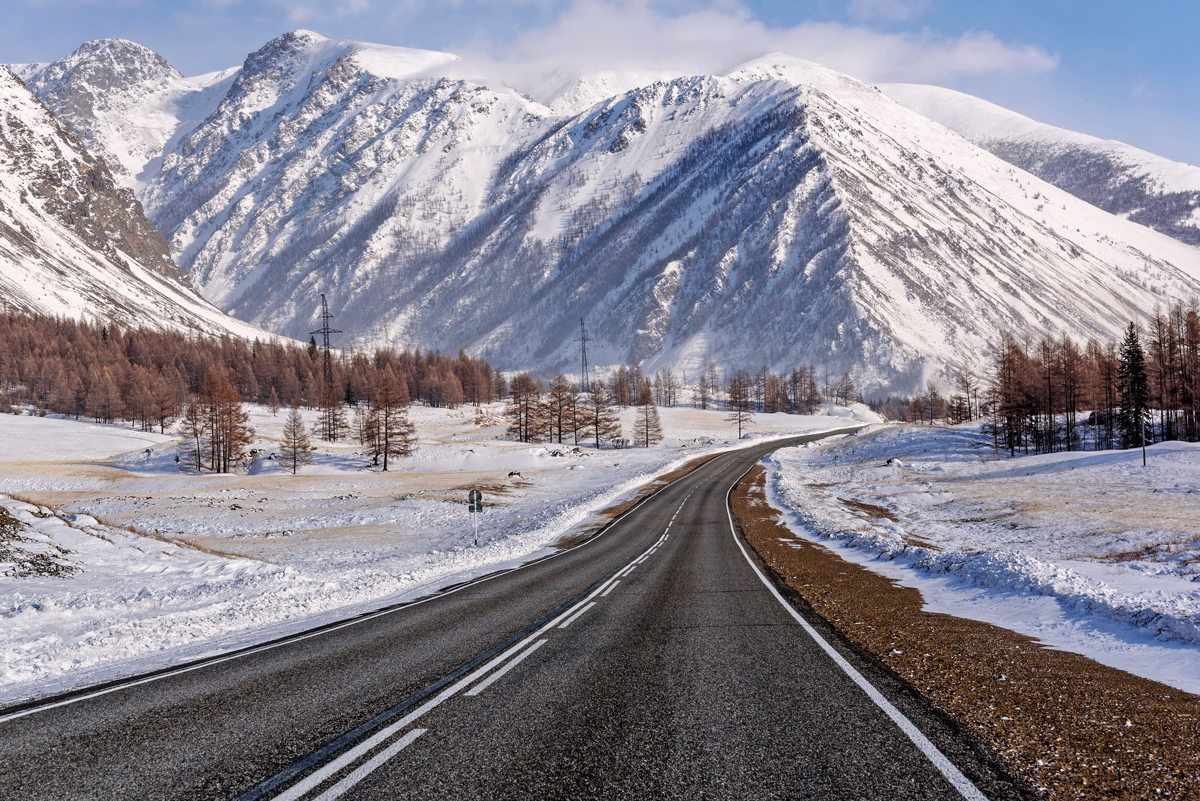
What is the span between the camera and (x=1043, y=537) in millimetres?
25281

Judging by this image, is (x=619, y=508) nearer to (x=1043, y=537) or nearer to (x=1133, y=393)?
(x=1043, y=537)

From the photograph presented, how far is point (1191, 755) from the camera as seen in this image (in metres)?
5.21

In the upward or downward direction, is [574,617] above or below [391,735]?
below

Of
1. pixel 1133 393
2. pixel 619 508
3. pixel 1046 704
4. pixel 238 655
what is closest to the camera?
pixel 1046 704

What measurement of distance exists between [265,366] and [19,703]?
552 feet

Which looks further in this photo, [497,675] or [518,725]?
[497,675]

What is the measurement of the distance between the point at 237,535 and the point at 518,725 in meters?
30.7

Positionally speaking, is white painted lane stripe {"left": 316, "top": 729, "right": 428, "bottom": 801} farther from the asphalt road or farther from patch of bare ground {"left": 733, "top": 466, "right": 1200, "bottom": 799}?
patch of bare ground {"left": 733, "top": 466, "right": 1200, "bottom": 799}

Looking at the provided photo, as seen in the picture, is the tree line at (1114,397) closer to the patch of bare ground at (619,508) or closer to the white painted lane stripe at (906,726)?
the patch of bare ground at (619,508)

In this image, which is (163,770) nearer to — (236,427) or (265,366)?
(236,427)

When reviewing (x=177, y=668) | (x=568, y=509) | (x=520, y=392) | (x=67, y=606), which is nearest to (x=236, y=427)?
(x=520, y=392)

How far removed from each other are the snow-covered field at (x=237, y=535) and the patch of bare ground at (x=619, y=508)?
3.36ft

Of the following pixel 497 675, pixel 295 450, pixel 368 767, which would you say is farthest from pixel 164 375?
pixel 368 767

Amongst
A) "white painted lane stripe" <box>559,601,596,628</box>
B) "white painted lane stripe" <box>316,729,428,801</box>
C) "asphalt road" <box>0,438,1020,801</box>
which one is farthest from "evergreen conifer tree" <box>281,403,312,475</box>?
"white painted lane stripe" <box>316,729,428,801</box>
